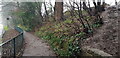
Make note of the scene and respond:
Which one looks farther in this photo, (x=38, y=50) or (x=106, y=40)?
(x=38, y=50)

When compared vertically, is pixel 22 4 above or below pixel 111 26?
above

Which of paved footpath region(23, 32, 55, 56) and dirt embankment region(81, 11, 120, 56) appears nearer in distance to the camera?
dirt embankment region(81, 11, 120, 56)

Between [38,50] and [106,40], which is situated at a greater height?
[106,40]

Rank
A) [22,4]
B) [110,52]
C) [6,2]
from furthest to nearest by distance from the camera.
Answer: [6,2]
[22,4]
[110,52]

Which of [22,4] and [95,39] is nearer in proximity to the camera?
[95,39]

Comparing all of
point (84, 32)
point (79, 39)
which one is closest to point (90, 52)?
point (79, 39)

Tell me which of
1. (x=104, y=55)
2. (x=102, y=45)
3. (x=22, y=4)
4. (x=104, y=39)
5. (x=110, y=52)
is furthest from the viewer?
(x=22, y=4)

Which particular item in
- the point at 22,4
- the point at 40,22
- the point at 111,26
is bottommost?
the point at 40,22

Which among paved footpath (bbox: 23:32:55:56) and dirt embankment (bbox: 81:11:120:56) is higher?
dirt embankment (bbox: 81:11:120:56)

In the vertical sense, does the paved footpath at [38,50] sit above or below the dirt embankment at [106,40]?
below

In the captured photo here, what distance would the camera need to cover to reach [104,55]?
13.2ft

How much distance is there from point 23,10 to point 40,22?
3389 mm

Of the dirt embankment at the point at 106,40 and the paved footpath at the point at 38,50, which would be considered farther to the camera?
the paved footpath at the point at 38,50

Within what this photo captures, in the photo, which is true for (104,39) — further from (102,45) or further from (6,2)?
(6,2)
